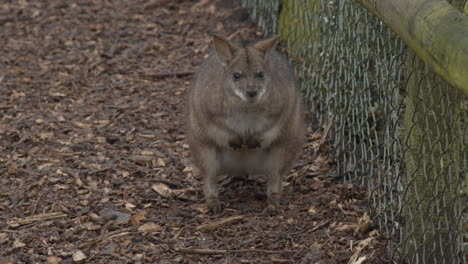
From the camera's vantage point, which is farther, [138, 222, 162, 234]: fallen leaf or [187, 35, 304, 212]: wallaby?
[187, 35, 304, 212]: wallaby

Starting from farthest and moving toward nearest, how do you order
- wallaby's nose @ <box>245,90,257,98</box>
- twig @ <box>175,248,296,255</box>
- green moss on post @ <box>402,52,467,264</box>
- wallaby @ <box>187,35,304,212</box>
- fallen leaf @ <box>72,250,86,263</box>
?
1. wallaby @ <box>187,35,304,212</box>
2. wallaby's nose @ <box>245,90,257,98</box>
3. twig @ <box>175,248,296,255</box>
4. fallen leaf @ <box>72,250,86,263</box>
5. green moss on post @ <box>402,52,467,264</box>

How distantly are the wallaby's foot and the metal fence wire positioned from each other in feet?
2.96

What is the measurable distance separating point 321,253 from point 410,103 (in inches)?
42.8

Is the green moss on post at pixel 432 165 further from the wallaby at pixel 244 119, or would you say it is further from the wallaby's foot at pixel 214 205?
the wallaby's foot at pixel 214 205

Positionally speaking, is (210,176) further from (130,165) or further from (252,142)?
(130,165)

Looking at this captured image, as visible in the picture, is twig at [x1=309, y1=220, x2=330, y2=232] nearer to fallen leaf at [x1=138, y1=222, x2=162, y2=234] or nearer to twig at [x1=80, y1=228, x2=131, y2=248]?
fallen leaf at [x1=138, y1=222, x2=162, y2=234]

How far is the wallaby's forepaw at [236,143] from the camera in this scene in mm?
4910

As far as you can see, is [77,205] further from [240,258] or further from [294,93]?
[294,93]

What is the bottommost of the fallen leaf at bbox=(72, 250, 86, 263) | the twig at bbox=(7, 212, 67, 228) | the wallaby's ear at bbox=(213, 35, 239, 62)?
the twig at bbox=(7, 212, 67, 228)

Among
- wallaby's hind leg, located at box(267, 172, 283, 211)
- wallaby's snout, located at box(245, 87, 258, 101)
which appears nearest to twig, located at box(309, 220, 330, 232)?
wallaby's hind leg, located at box(267, 172, 283, 211)

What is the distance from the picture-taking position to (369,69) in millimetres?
5094

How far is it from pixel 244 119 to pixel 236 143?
6.8 inches

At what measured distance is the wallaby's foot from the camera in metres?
5.03

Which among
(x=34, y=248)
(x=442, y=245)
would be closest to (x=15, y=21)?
(x=34, y=248)
